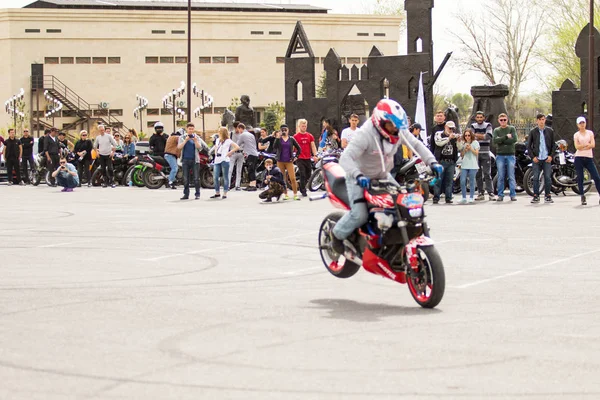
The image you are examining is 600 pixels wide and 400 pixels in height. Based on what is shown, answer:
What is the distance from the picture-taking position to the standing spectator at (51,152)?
105 ft

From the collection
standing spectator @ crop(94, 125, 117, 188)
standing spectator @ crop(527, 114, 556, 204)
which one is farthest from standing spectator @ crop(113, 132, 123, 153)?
standing spectator @ crop(527, 114, 556, 204)

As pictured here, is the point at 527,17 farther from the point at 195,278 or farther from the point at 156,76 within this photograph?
the point at 195,278

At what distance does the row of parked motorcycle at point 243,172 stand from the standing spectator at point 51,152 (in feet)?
0.70

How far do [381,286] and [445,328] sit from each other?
2.29 m


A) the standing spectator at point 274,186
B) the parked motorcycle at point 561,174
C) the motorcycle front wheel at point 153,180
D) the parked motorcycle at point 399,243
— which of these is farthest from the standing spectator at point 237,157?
the parked motorcycle at point 399,243

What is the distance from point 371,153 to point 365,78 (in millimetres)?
28845

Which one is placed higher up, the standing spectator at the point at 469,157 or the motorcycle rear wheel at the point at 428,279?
the standing spectator at the point at 469,157

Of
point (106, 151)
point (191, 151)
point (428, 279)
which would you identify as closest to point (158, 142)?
point (106, 151)

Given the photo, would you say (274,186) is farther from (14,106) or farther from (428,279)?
(14,106)

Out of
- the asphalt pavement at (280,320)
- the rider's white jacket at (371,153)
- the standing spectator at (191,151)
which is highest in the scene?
the standing spectator at (191,151)

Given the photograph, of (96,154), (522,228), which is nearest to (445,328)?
(522,228)

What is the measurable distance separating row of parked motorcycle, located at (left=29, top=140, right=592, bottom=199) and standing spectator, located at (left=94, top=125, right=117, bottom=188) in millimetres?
231

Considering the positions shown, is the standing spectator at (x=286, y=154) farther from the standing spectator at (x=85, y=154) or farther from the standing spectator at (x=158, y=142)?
the standing spectator at (x=85, y=154)

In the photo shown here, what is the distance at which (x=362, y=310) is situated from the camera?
856 cm
